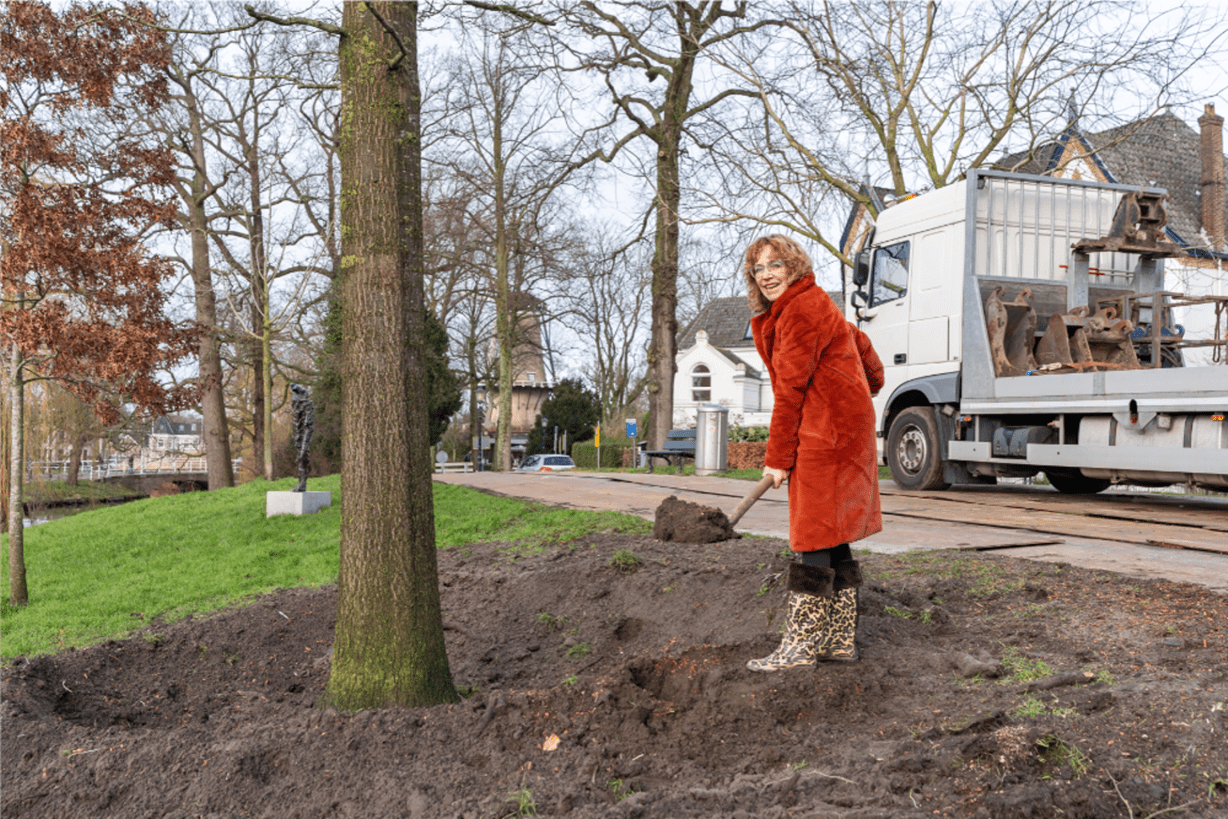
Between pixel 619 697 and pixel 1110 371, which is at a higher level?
pixel 1110 371

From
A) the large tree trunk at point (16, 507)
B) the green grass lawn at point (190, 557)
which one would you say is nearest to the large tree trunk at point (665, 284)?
the green grass lawn at point (190, 557)

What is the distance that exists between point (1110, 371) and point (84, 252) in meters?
10.6

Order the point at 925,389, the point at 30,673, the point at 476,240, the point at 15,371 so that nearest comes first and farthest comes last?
the point at 30,673, the point at 15,371, the point at 925,389, the point at 476,240

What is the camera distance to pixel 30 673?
15.0 ft

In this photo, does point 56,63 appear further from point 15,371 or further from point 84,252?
point 15,371

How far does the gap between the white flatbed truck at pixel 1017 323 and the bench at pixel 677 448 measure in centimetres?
1012

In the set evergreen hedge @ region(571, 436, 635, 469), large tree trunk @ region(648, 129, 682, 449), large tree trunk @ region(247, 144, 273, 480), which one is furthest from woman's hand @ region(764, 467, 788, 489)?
evergreen hedge @ region(571, 436, 635, 469)

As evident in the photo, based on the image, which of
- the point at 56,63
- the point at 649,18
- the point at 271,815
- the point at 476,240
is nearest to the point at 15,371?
the point at 56,63

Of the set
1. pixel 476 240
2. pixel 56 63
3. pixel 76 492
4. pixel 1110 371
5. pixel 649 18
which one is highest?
pixel 649 18

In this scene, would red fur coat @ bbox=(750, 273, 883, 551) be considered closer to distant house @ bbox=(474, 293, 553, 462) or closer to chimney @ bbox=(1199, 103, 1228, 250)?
chimney @ bbox=(1199, 103, 1228, 250)

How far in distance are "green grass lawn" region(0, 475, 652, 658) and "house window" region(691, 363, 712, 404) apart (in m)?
38.4

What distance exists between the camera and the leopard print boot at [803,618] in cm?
374

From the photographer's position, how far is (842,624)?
12.5 feet

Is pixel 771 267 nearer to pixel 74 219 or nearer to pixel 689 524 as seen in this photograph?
pixel 689 524
